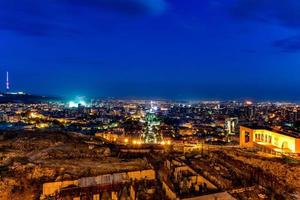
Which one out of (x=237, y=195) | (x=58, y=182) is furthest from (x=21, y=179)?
(x=237, y=195)

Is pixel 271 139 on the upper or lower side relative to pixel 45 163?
upper

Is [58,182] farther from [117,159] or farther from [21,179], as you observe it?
[117,159]

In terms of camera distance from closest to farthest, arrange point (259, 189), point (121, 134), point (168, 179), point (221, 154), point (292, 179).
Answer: point (259, 189) → point (168, 179) → point (292, 179) → point (221, 154) → point (121, 134)

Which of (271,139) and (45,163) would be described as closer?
(45,163)

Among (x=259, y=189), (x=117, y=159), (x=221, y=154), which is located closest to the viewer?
(x=259, y=189)

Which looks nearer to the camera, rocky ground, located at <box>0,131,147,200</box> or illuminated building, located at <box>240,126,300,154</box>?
rocky ground, located at <box>0,131,147,200</box>

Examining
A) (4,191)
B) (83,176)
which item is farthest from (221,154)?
(4,191)

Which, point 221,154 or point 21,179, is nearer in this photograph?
point 21,179
